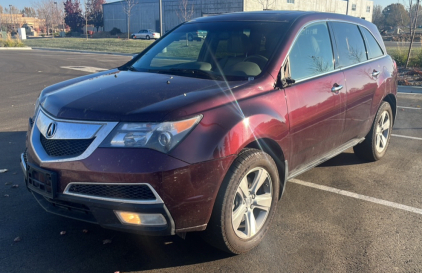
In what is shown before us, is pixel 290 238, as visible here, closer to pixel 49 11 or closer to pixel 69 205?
pixel 69 205

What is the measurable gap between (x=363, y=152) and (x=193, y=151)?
3.67 metres

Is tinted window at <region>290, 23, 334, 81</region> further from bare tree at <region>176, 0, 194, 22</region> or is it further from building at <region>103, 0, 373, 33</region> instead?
bare tree at <region>176, 0, 194, 22</region>

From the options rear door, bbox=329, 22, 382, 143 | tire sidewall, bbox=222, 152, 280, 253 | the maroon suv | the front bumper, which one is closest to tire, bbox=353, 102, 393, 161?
Result: rear door, bbox=329, 22, 382, 143

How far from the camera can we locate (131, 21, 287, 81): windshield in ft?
12.9

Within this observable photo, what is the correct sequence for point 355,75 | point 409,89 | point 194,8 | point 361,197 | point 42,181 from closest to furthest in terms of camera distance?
point 42,181 < point 361,197 < point 355,75 < point 409,89 < point 194,8

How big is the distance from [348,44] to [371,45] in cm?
78

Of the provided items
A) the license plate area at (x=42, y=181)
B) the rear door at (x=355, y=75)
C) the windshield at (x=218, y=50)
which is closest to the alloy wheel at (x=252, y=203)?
the windshield at (x=218, y=50)

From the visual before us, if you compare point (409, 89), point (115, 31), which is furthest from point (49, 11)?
point (409, 89)

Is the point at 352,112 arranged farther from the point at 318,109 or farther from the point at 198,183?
A: the point at 198,183

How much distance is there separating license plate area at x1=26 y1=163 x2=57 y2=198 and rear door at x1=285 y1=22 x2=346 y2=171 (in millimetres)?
2075

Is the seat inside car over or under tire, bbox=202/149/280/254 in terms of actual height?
over

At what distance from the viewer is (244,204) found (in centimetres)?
336

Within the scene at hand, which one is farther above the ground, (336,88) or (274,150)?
(336,88)

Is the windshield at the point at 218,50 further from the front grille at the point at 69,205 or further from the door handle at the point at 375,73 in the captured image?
the door handle at the point at 375,73
